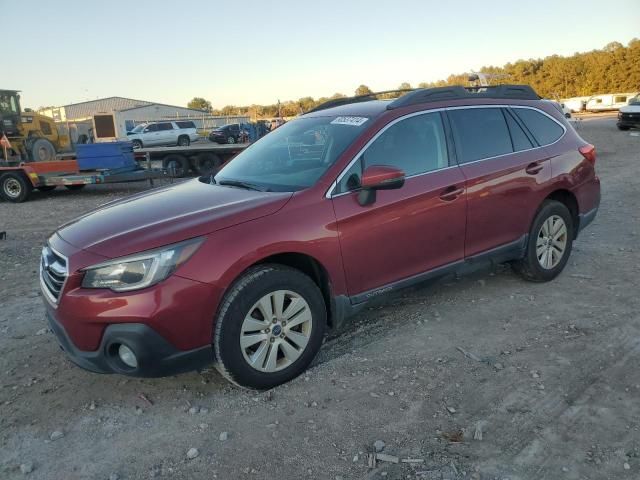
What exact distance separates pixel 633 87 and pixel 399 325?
67.7 m

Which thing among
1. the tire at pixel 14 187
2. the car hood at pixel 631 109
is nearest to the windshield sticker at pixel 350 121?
the tire at pixel 14 187

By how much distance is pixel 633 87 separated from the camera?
59031mm

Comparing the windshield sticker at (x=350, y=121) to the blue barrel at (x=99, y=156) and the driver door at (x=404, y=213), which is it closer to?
the driver door at (x=404, y=213)

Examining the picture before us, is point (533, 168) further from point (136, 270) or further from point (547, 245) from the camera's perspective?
point (136, 270)

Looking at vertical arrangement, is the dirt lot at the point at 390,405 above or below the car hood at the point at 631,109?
below

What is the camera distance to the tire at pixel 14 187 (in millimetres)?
12797

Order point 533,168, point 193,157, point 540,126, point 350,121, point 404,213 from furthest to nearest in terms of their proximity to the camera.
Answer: point 193,157
point 540,126
point 533,168
point 350,121
point 404,213

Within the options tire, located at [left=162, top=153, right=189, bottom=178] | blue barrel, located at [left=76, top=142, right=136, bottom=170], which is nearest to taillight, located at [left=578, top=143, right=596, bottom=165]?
blue barrel, located at [left=76, top=142, right=136, bottom=170]

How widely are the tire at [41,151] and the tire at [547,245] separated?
17.4 meters

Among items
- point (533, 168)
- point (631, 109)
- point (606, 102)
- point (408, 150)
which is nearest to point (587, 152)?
point (533, 168)

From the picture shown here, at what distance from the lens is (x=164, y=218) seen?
3.19m

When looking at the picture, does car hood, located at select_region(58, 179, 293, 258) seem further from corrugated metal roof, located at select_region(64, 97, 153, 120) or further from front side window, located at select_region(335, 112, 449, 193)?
corrugated metal roof, located at select_region(64, 97, 153, 120)

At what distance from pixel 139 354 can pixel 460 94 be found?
3299mm

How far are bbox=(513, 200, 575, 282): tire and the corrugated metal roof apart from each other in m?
Result: 67.0
